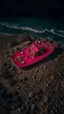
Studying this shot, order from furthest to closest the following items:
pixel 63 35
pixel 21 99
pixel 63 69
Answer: pixel 63 35 → pixel 63 69 → pixel 21 99

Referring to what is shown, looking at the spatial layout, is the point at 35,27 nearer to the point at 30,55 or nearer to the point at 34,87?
the point at 30,55

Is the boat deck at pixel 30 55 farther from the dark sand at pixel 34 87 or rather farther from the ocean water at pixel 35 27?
the ocean water at pixel 35 27

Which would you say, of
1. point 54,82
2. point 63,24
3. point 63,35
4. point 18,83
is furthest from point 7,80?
point 63,24


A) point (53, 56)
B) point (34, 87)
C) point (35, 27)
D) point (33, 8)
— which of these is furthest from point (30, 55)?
point (33, 8)

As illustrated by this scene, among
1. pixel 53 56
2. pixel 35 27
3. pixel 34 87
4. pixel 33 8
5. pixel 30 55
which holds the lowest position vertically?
pixel 34 87

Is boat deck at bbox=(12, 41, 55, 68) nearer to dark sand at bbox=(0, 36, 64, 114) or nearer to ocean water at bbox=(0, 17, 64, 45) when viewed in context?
dark sand at bbox=(0, 36, 64, 114)

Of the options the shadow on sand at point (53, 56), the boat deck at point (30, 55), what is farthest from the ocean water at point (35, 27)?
the boat deck at point (30, 55)

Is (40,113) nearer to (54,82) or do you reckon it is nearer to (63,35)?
(54,82)
